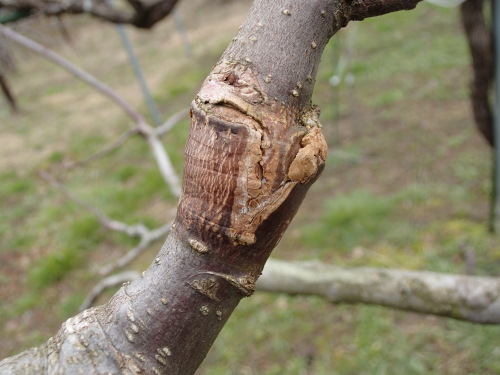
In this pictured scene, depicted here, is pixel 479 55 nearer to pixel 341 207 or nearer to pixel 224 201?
pixel 341 207

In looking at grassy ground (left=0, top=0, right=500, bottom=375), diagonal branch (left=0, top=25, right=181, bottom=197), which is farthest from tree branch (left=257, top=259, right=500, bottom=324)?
grassy ground (left=0, top=0, right=500, bottom=375)

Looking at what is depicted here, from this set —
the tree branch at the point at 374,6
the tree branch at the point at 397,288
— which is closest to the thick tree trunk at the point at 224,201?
the tree branch at the point at 374,6

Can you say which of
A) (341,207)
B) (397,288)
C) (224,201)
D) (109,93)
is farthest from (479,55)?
(224,201)

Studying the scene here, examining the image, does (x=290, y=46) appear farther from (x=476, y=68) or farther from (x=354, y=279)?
(x=476, y=68)

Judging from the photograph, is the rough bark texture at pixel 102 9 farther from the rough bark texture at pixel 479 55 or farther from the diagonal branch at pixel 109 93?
the rough bark texture at pixel 479 55

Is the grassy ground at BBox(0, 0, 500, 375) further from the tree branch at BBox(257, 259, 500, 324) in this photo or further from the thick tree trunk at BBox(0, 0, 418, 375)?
the thick tree trunk at BBox(0, 0, 418, 375)

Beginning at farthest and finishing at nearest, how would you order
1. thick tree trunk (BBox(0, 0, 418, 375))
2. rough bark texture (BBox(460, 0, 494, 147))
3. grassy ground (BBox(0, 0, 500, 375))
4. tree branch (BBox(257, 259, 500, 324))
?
grassy ground (BBox(0, 0, 500, 375)) < rough bark texture (BBox(460, 0, 494, 147)) < tree branch (BBox(257, 259, 500, 324)) < thick tree trunk (BBox(0, 0, 418, 375))

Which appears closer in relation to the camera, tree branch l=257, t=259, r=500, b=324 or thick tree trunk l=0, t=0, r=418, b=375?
thick tree trunk l=0, t=0, r=418, b=375
